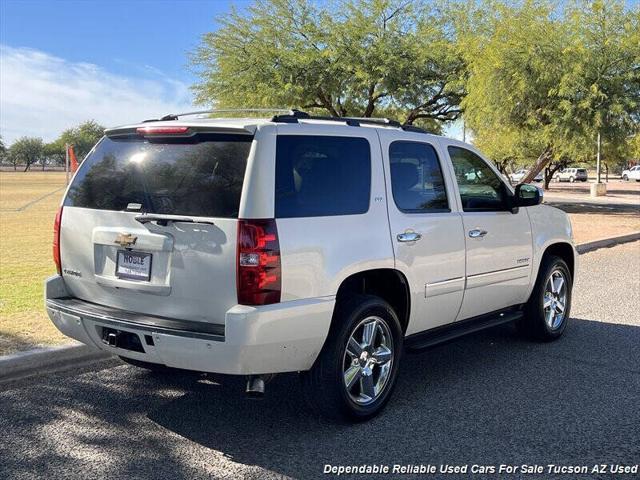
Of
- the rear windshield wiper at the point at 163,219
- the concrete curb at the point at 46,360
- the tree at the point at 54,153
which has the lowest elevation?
the concrete curb at the point at 46,360

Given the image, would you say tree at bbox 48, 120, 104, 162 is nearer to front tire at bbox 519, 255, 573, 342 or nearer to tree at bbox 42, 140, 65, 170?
tree at bbox 42, 140, 65, 170

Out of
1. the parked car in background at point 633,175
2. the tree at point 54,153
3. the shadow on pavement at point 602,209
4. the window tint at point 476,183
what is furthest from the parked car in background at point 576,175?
the tree at point 54,153

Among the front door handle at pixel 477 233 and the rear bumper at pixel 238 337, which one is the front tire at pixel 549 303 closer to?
the front door handle at pixel 477 233

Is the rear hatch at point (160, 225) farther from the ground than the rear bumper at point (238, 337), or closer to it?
farther from the ground

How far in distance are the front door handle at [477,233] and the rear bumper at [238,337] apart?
1.67 m

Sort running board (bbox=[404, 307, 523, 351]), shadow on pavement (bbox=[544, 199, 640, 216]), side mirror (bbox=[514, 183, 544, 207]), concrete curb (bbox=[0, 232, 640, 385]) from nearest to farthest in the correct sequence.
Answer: running board (bbox=[404, 307, 523, 351]) → concrete curb (bbox=[0, 232, 640, 385]) → side mirror (bbox=[514, 183, 544, 207]) → shadow on pavement (bbox=[544, 199, 640, 216])

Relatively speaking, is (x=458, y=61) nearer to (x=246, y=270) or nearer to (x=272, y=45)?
(x=272, y=45)

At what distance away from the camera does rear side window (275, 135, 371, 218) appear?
389 centimetres

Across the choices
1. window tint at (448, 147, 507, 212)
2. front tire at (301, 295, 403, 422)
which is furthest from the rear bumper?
window tint at (448, 147, 507, 212)

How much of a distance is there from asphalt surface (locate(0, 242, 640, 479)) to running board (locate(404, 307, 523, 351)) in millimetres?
371

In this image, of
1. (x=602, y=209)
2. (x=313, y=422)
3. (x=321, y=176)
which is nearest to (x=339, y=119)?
(x=321, y=176)

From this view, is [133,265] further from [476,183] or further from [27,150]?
[27,150]

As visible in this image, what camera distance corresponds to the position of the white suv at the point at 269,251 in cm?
371

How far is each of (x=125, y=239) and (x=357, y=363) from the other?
1675 millimetres
